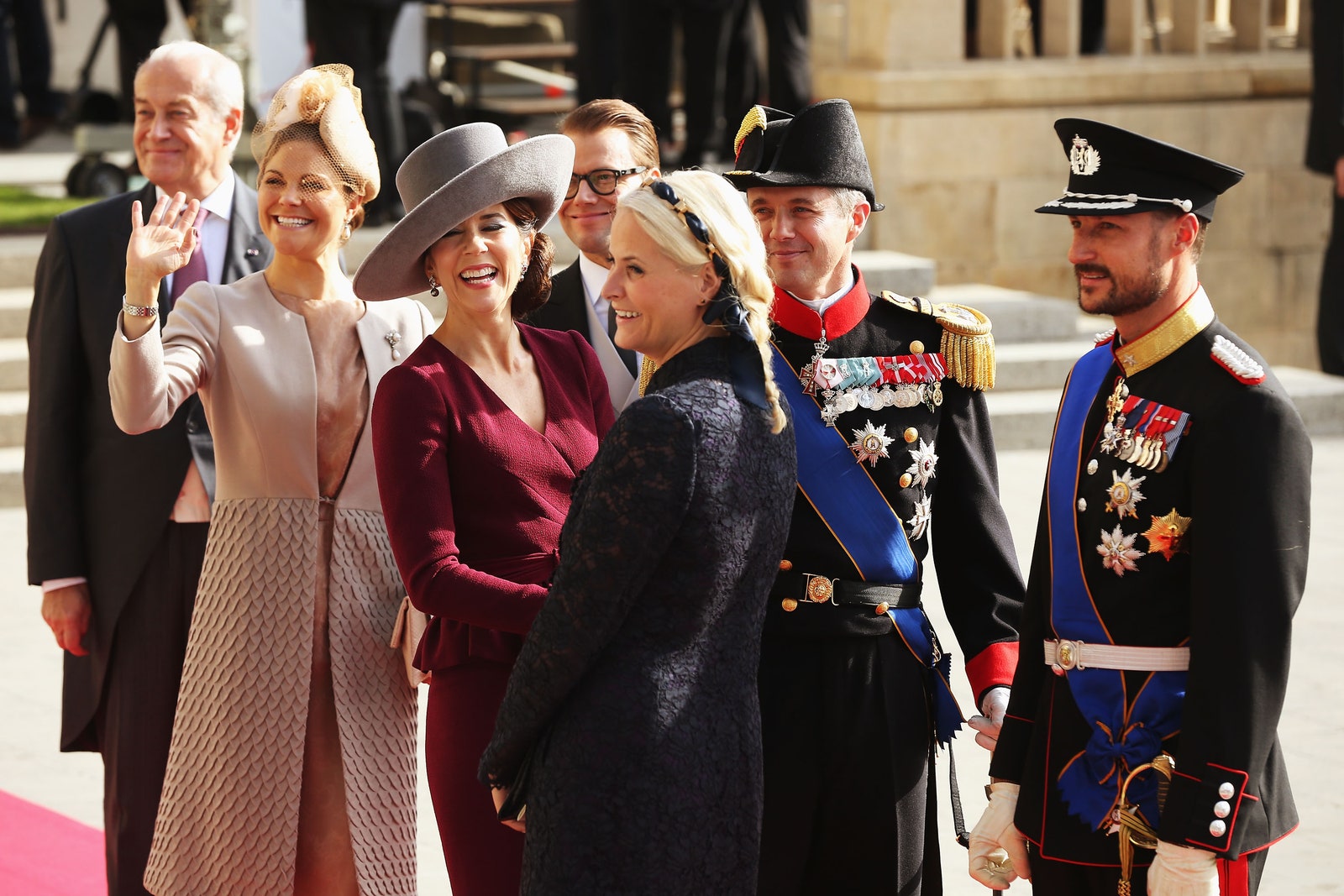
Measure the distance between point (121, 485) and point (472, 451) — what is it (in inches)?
41.7

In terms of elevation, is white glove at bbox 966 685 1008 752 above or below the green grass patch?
below

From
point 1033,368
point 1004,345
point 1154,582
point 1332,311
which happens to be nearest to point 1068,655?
point 1154,582

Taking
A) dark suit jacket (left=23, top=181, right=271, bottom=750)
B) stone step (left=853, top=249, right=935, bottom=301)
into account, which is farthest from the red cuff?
stone step (left=853, top=249, right=935, bottom=301)

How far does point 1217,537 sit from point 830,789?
2.41 ft

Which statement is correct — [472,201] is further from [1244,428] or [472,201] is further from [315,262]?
[1244,428]

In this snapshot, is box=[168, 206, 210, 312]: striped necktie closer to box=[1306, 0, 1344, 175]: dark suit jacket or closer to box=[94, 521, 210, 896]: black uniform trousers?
box=[94, 521, 210, 896]: black uniform trousers

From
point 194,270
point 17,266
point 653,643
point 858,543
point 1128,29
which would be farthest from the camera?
point 1128,29

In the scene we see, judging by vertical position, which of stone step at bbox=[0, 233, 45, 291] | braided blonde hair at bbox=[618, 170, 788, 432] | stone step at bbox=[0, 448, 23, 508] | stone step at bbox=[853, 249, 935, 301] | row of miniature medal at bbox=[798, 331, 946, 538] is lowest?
stone step at bbox=[0, 448, 23, 508]

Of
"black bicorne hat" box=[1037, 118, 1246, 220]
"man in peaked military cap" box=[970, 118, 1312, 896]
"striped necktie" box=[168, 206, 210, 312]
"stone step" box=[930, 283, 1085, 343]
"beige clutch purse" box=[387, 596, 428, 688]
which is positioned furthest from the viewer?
"stone step" box=[930, 283, 1085, 343]

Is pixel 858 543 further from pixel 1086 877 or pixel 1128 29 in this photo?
pixel 1128 29

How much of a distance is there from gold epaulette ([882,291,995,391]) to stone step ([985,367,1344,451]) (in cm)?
463

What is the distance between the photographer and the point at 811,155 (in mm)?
2812

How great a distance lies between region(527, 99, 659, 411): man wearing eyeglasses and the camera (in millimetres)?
3506

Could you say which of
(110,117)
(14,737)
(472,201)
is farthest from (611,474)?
(110,117)
